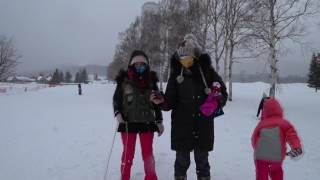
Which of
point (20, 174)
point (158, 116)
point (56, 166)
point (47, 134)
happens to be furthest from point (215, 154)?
point (47, 134)

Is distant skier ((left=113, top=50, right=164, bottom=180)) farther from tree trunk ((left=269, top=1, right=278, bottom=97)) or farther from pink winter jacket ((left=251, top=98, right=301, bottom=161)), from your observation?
tree trunk ((left=269, top=1, right=278, bottom=97))

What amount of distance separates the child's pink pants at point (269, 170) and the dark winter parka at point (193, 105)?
0.78 m

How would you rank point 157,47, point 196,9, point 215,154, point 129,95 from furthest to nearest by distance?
point 157,47
point 196,9
point 215,154
point 129,95

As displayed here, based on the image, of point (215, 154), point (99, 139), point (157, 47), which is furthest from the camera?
point (157, 47)

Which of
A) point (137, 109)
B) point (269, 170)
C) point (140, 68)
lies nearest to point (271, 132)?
point (269, 170)

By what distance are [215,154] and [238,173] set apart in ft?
4.82

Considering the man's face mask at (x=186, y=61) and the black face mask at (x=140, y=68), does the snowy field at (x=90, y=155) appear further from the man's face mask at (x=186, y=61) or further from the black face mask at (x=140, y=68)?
the man's face mask at (x=186, y=61)

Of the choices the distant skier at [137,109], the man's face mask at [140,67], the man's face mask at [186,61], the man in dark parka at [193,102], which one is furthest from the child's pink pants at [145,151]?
the man's face mask at [186,61]

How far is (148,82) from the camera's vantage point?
15.0 feet

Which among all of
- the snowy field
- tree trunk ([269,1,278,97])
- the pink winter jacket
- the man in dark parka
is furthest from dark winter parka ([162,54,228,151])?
tree trunk ([269,1,278,97])

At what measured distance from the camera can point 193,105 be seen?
4.16 m

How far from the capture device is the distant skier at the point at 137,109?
4.55 meters

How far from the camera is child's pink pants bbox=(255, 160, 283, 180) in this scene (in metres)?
4.23

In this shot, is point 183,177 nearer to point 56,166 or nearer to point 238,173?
point 238,173
